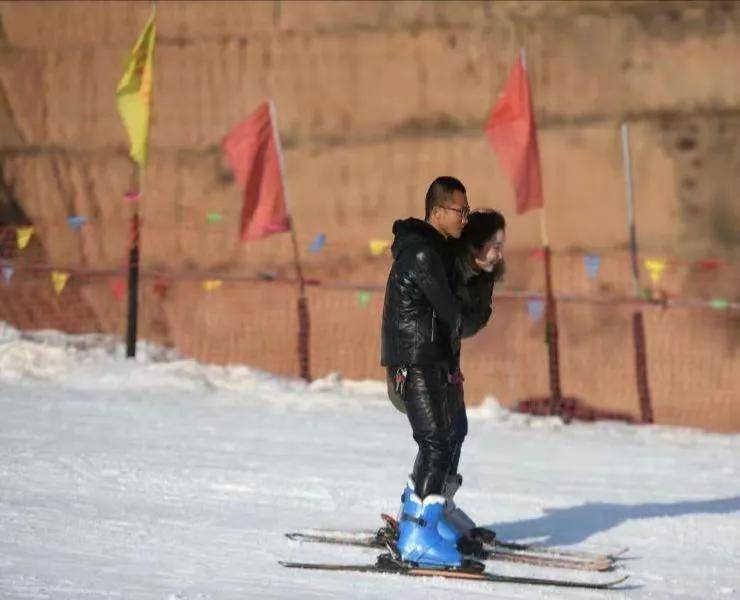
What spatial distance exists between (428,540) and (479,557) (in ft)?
1.39

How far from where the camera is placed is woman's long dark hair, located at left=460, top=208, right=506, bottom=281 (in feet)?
22.1

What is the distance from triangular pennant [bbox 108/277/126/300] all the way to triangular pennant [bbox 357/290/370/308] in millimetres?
2430

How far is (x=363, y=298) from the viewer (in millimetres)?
14383

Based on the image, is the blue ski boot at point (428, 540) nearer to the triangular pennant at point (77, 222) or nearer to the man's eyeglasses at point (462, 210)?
the man's eyeglasses at point (462, 210)

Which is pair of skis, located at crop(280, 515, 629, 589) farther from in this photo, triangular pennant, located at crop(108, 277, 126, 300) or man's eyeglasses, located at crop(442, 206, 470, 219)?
triangular pennant, located at crop(108, 277, 126, 300)

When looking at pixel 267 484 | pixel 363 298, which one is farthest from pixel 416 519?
pixel 363 298

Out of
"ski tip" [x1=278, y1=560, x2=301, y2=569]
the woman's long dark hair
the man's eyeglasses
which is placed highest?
the man's eyeglasses

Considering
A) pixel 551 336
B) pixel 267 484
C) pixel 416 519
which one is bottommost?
pixel 416 519

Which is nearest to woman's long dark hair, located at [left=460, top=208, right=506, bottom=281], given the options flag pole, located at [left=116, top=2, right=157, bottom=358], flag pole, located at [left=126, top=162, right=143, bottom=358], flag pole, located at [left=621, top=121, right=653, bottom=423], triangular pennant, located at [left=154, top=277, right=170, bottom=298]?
flag pole, located at [left=621, top=121, right=653, bottom=423]

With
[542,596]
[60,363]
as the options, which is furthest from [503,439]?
[542,596]

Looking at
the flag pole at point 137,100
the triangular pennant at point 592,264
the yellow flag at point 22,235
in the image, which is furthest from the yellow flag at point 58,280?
the triangular pennant at point 592,264

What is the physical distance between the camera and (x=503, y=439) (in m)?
11.5

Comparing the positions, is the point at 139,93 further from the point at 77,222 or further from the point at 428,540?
the point at 428,540

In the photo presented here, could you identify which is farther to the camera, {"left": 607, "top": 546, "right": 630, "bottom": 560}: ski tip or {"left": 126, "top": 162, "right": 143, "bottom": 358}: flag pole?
{"left": 126, "top": 162, "right": 143, "bottom": 358}: flag pole
